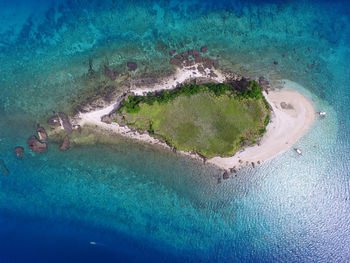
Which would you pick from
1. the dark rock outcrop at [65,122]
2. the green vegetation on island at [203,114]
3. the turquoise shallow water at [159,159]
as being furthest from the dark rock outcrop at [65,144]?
the green vegetation on island at [203,114]

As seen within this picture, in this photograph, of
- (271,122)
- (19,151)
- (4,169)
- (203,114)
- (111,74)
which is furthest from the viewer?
(4,169)

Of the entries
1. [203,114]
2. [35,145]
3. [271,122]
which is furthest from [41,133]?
[271,122]

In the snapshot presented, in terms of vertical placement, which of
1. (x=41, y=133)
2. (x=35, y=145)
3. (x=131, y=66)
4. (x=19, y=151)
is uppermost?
(x=131, y=66)

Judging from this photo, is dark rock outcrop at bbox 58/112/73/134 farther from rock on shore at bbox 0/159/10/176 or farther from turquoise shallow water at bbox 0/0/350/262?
rock on shore at bbox 0/159/10/176

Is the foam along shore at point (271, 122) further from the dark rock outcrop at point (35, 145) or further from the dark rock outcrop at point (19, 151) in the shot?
the dark rock outcrop at point (19, 151)

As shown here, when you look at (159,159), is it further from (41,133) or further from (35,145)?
(35,145)

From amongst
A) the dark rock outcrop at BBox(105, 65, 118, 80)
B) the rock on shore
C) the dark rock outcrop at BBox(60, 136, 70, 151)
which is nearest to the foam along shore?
the dark rock outcrop at BBox(60, 136, 70, 151)
